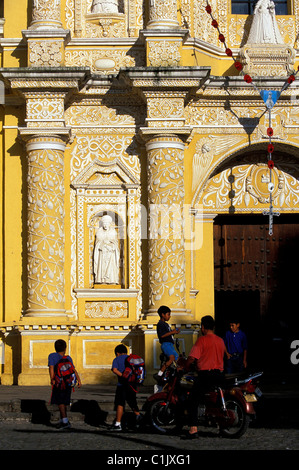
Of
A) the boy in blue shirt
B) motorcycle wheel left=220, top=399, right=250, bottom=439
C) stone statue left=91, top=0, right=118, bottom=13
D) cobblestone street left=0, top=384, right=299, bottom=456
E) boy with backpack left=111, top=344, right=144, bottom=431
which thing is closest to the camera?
cobblestone street left=0, top=384, right=299, bottom=456

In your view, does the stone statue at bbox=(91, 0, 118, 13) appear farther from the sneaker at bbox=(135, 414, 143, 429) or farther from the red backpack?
the sneaker at bbox=(135, 414, 143, 429)

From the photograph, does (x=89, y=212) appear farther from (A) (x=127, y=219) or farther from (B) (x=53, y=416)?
(B) (x=53, y=416)

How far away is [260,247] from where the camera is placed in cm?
2144

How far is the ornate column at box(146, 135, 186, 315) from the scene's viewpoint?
19.9 m

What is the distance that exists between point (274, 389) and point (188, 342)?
1892 millimetres

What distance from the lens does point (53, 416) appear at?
1570 cm

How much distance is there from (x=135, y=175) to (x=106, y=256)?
66.6 inches

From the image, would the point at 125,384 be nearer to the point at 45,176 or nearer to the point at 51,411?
the point at 51,411

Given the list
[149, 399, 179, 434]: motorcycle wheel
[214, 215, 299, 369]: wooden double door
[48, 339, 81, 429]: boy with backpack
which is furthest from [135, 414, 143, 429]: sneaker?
[214, 215, 299, 369]: wooden double door

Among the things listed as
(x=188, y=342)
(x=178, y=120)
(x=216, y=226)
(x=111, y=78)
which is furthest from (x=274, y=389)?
(x=111, y=78)

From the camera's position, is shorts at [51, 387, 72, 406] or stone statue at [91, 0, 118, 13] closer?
shorts at [51, 387, 72, 406]

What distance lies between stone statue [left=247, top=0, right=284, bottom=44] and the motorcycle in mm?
8735
